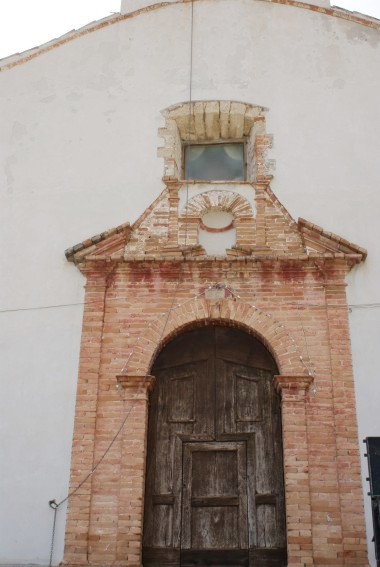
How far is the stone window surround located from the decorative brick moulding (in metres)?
0.16

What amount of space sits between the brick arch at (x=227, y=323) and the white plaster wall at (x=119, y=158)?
0.70 meters

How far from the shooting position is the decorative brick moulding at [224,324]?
7.06 meters

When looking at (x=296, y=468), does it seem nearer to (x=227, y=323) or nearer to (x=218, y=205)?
(x=227, y=323)

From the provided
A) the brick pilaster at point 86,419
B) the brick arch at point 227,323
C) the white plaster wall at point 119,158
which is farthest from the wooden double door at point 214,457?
the white plaster wall at point 119,158

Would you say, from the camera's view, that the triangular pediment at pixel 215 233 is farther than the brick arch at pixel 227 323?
Yes

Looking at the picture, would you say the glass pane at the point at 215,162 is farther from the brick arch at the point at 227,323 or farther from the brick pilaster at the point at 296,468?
the brick pilaster at the point at 296,468

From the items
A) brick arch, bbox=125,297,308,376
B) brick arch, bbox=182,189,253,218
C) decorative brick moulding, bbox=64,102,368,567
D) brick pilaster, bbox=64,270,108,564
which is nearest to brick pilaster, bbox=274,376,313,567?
decorative brick moulding, bbox=64,102,368,567

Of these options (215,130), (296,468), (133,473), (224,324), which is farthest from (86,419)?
(215,130)

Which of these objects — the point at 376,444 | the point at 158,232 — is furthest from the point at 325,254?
the point at 376,444

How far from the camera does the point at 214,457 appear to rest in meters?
7.75

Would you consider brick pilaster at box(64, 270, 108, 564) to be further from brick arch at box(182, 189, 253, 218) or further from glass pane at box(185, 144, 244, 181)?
glass pane at box(185, 144, 244, 181)

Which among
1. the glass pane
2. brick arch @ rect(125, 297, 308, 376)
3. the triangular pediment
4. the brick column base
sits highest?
the glass pane

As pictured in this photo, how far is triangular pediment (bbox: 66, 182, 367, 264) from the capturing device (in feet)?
27.1

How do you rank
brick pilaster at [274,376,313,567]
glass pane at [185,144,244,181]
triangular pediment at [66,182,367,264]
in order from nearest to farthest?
1. brick pilaster at [274,376,313,567]
2. triangular pediment at [66,182,367,264]
3. glass pane at [185,144,244,181]
